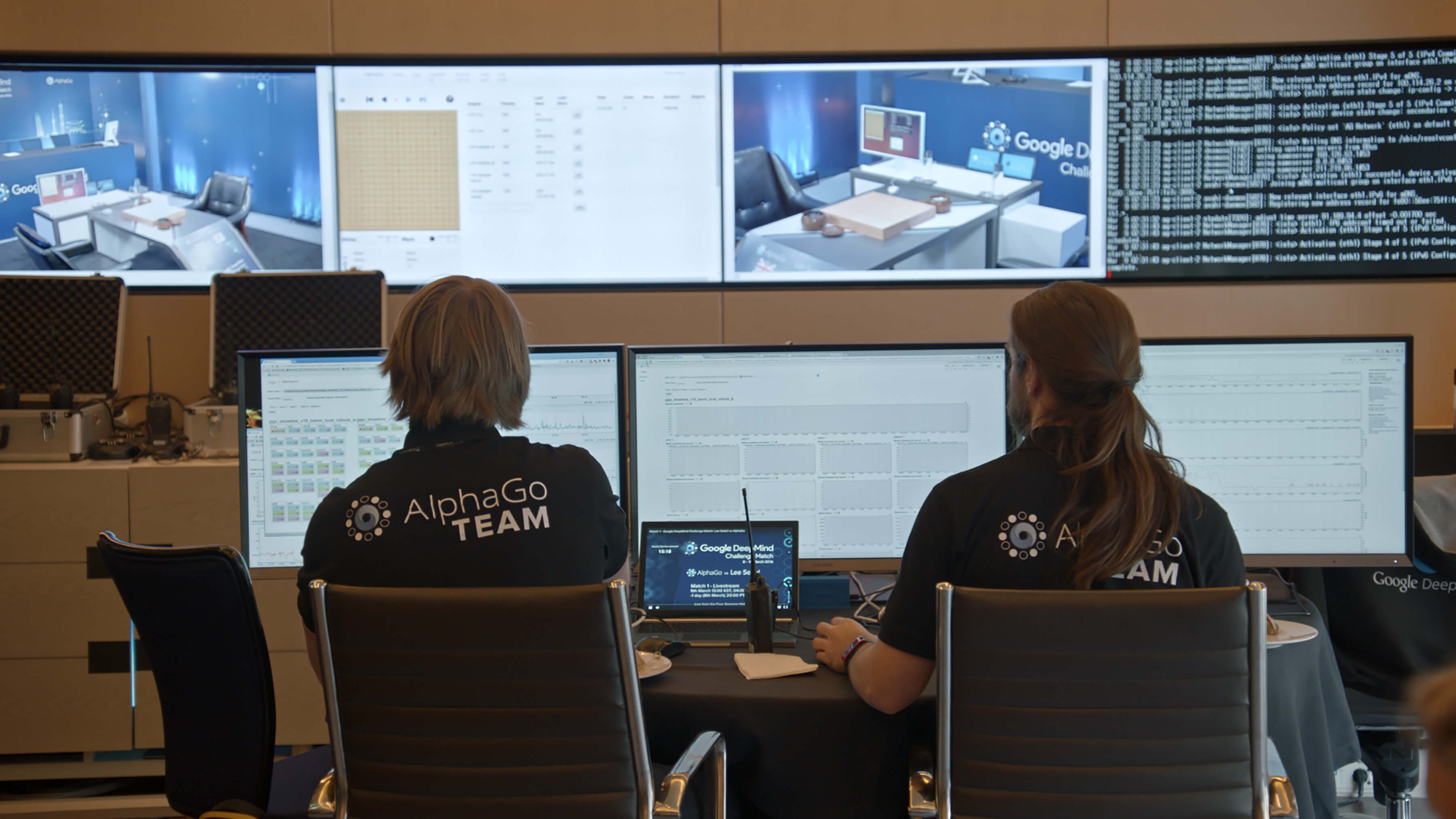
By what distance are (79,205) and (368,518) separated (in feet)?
8.54

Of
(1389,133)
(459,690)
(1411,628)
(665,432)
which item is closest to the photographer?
(459,690)

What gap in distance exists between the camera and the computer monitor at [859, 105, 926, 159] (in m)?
3.05

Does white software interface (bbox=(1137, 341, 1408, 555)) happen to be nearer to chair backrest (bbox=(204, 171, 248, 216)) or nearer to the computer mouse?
the computer mouse

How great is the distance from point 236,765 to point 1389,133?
3.54 m

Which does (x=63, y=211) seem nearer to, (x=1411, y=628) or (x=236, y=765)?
(x=236, y=765)

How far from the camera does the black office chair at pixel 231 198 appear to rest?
305cm

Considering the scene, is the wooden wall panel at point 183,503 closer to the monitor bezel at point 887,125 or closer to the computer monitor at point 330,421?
the computer monitor at point 330,421

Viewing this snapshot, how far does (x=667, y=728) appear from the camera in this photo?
55.0 inches

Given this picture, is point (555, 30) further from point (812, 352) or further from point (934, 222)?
point (812, 352)

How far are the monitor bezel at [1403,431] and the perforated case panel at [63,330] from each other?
2959 mm

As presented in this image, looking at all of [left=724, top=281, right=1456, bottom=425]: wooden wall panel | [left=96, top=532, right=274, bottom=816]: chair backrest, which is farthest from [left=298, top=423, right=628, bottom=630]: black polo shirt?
[left=724, top=281, right=1456, bottom=425]: wooden wall panel

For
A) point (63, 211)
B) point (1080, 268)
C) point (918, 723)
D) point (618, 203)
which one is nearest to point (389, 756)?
point (918, 723)

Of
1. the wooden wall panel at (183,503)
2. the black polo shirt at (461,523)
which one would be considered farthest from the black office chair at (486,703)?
the wooden wall panel at (183,503)

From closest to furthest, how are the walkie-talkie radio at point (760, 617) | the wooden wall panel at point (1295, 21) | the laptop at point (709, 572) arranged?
the walkie-talkie radio at point (760, 617) < the laptop at point (709, 572) < the wooden wall panel at point (1295, 21)
